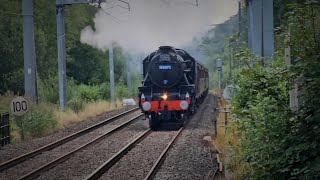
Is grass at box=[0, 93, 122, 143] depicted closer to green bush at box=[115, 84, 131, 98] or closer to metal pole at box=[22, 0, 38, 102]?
metal pole at box=[22, 0, 38, 102]

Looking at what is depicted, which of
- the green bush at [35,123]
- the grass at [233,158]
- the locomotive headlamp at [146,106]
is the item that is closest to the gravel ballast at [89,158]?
the locomotive headlamp at [146,106]

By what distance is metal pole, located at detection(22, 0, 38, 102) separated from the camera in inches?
827

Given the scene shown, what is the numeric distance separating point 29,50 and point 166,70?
602 cm

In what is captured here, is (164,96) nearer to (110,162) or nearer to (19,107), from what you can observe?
(19,107)

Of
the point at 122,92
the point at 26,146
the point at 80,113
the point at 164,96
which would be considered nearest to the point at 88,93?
the point at 122,92

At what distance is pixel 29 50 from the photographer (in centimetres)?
2125

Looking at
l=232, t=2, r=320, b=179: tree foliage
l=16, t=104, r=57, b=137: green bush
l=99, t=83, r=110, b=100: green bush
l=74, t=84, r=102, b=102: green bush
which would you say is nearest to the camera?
l=232, t=2, r=320, b=179: tree foliage

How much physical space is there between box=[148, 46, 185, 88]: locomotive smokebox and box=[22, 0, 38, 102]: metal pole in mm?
5202

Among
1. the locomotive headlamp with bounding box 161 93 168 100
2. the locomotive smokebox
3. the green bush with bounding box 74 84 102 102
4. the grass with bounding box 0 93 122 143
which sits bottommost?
the grass with bounding box 0 93 122 143

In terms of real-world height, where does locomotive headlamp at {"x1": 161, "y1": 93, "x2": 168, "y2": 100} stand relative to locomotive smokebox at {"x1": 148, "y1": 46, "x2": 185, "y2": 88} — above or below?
below

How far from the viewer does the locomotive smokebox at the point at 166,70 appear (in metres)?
19.7

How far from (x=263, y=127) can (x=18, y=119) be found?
12691mm

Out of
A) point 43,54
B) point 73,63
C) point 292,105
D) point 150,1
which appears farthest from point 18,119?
point 73,63

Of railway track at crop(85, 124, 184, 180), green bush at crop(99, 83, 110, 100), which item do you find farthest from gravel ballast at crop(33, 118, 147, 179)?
green bush at crop(99, 83, 110, 100)
